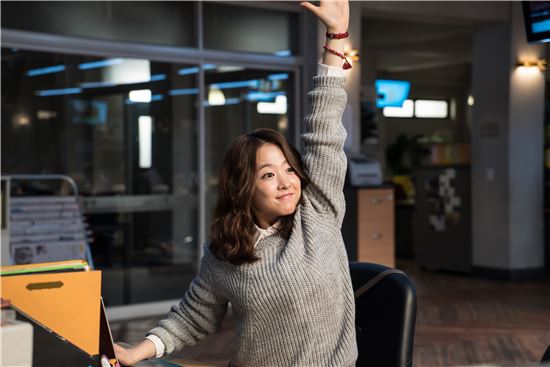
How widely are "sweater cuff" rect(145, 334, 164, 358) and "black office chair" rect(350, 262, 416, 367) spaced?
→ 0.49m

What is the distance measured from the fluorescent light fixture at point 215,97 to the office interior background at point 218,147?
11mm

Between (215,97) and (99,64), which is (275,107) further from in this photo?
(99,64)

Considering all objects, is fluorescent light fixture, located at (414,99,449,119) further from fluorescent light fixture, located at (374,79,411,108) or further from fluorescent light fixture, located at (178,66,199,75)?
fluorescent light fixture, located at (178,66,199,75)

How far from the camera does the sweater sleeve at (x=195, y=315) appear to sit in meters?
1.78

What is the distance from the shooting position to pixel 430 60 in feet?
48.0

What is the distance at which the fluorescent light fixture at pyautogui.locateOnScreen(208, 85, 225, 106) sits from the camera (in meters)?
7.05

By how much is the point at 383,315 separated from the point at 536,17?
353cm

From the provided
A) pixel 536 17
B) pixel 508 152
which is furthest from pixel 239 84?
pixel 508 152

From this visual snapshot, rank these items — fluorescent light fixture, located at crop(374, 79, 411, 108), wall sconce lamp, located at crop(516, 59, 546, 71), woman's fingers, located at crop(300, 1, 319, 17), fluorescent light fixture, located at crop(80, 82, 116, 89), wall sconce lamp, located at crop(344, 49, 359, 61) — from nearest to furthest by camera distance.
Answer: woman's fingers, located at crop(300, 1, 319, 17)
fluorescent light fixture, located at crop(80, 82, 116, 89)
wall sconce lamp, located at crop(344, 49, 359, 61)
wall sconce lamp, located at crop(516, 59, 546, 71)
fluorescent light fixture, located at crop(374, 79, 411, 108)

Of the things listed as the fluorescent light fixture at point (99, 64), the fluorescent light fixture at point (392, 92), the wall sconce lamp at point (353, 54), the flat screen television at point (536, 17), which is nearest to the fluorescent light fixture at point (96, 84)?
the fluorescent light fixture at point (99, 64)

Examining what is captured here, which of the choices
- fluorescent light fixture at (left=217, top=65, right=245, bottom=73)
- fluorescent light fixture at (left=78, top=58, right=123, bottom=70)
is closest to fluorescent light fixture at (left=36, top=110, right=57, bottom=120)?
fluorescent light fixture at (left=78, top=58, right=123, bottom=70)

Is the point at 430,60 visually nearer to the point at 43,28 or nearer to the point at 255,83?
the point at 255,83

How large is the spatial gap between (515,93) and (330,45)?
7268 millimetres

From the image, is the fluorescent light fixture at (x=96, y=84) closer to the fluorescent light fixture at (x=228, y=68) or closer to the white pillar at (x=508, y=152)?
the fluorescent light fixture at (x=228, y=68)
